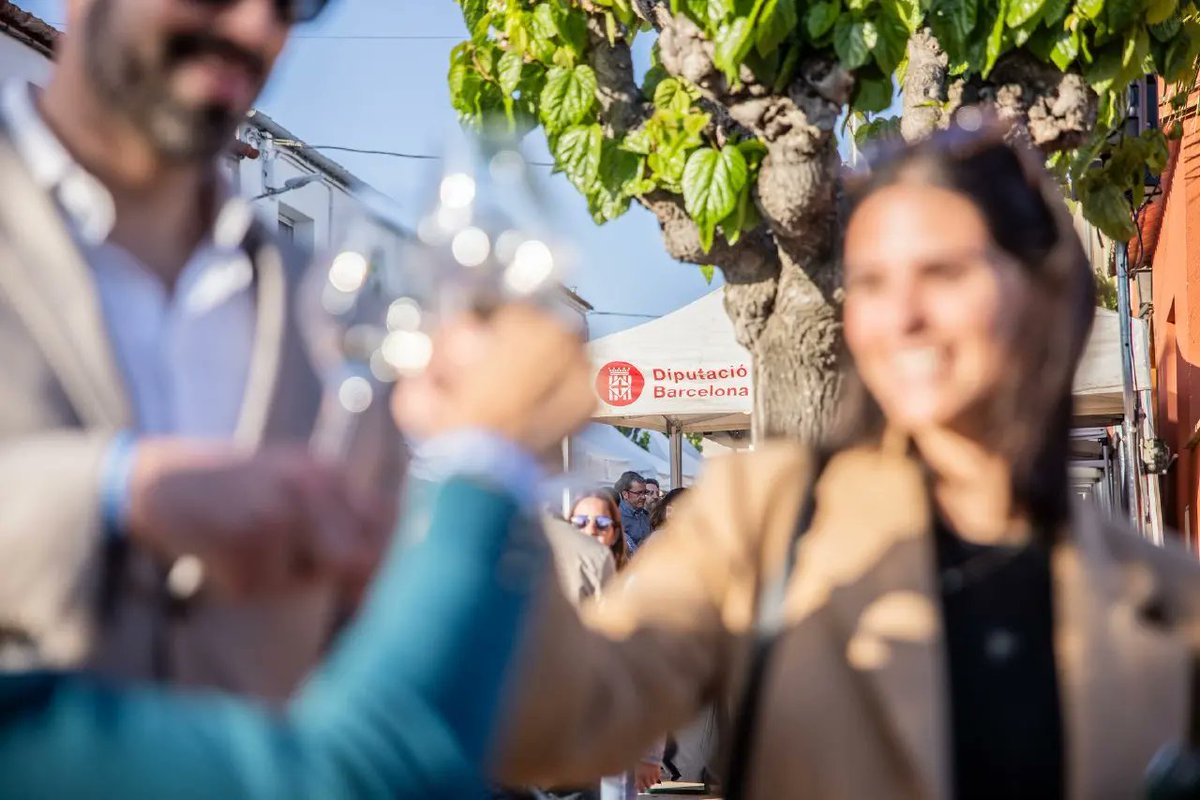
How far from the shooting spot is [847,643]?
1.49 m

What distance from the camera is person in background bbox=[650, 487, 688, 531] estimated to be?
22.7 ft

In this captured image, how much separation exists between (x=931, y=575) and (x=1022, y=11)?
105 inches

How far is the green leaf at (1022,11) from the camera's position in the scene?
3.69 m

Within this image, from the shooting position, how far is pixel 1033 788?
145 cm

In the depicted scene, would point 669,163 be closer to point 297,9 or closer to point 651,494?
point 297,9

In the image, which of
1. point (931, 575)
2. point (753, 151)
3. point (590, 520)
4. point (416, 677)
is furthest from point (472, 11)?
point (416, 677)

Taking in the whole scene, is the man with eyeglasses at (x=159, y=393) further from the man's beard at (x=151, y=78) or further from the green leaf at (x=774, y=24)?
the green leaf at (x=774, y=24)

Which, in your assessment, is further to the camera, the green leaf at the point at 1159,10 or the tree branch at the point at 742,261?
the tree branch at the point at 742,261

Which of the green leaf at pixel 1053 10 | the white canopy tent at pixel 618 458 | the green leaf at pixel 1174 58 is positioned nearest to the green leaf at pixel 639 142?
the green leaf at pixel 1053 10

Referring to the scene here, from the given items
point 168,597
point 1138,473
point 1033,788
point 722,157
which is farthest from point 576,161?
point 1138,473

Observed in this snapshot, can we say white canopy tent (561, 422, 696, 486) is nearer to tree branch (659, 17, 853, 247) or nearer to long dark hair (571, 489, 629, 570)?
long dark hair (571, 489, 629, 570)

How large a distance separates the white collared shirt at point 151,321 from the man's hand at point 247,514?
0.08 meters

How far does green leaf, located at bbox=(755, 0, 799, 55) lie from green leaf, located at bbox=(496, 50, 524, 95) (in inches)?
39.6

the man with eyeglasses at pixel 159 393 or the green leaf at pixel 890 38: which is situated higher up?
the green leaf at pixel 890 38
